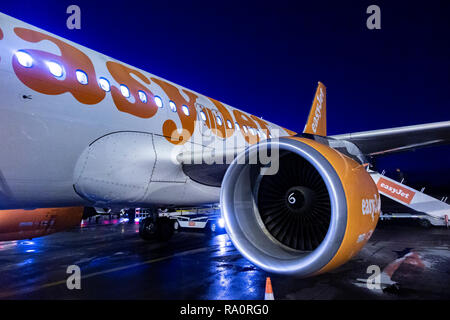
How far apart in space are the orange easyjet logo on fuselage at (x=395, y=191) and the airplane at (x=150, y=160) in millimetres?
8450

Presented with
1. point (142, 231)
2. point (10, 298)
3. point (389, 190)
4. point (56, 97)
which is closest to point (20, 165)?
point (56, 97)

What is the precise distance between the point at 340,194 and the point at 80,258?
5.17m

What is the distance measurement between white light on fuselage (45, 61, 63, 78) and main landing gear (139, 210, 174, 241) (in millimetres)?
5131

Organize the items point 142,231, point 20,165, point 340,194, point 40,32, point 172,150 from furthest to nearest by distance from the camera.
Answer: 1. point 142,231
2. point 172,150
3. point 40,32
4. point 20,165
5. point 340,194

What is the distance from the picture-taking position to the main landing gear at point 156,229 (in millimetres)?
8172

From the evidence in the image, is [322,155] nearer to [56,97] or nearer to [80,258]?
[56,97]

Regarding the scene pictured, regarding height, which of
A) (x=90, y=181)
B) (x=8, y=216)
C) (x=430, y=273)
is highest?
(x=90, y=181)

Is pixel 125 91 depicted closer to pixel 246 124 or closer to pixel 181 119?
pixel 181 119

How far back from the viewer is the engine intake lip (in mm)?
2768

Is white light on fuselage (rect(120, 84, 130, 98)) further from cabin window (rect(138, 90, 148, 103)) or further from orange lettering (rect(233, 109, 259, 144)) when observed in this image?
orange lettering (rect(233, 109, 259, 144))

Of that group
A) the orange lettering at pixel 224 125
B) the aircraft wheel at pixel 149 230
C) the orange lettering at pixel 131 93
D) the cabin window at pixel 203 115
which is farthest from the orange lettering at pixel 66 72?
the aircraft wheel at pixel 149 230

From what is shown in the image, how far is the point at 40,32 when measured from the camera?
3729 mm

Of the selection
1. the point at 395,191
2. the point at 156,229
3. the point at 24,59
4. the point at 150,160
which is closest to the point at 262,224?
the point at 150,160

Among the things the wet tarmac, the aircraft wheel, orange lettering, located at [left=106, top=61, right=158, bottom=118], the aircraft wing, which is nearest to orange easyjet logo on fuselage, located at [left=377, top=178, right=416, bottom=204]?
the wet tarmac
